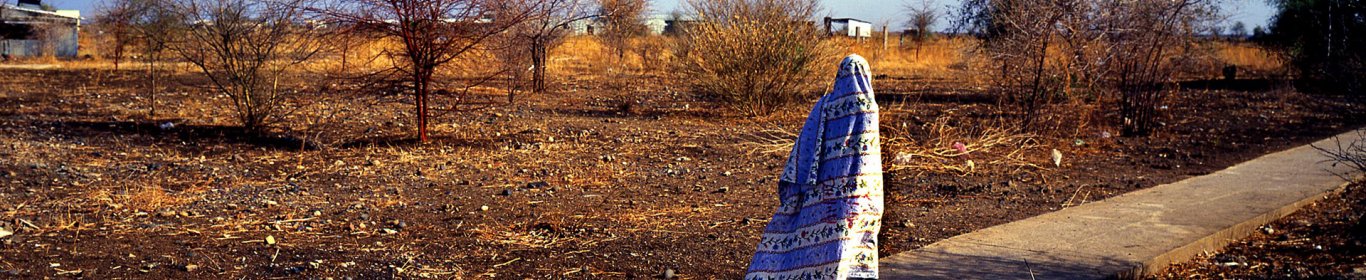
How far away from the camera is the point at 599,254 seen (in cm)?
580

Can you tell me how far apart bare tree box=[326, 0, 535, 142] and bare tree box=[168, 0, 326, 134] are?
26.6 inches

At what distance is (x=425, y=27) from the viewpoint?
995 centimetres

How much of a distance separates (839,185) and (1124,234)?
2562mm

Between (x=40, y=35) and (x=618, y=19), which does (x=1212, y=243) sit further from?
(x=40, y=35)

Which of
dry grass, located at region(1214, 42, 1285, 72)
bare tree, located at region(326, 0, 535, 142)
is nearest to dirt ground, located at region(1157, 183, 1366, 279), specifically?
bare tree, located at region(326, 0, 535, 142)

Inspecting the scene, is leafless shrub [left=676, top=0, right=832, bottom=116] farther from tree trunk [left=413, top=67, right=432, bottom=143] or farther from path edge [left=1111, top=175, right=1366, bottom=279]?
path edge [left=1111, top=175, right=1366, bottom=279]

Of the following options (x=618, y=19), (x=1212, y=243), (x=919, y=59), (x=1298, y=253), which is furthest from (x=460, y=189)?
(x=919, y=59)

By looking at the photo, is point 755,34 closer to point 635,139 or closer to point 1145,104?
point 635,139

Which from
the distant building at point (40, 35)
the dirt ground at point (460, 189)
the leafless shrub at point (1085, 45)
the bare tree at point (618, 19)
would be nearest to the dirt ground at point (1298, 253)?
the dirt ground at point (460, 189)

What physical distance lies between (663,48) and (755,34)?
13122 millimetres

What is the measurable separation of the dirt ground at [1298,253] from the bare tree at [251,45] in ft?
24.6

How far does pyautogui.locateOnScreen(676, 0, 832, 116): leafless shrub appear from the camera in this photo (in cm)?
1345

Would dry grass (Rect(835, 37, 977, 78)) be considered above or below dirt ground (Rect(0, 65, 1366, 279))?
above

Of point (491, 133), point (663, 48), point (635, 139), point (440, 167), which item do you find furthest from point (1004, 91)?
point (663, 48)
